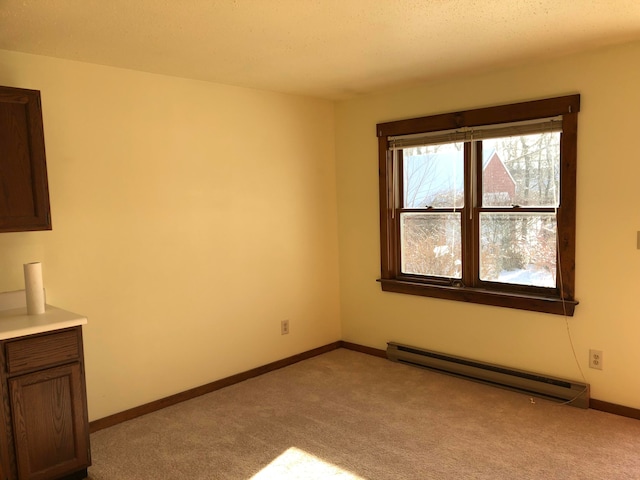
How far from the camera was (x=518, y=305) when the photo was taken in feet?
11.7

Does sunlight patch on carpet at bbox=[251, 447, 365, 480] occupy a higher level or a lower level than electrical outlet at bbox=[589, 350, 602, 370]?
lower

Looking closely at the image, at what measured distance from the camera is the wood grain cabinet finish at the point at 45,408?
2346mm

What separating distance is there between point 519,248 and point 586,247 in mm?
448

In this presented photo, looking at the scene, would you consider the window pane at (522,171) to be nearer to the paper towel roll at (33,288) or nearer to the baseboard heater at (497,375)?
the baseboard heater at (497,375)

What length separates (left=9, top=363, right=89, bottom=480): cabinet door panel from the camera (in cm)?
238

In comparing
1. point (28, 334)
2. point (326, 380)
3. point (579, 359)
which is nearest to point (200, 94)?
point (28, 334)

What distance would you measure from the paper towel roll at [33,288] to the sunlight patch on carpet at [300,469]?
4.71 feet

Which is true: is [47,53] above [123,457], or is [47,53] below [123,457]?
above

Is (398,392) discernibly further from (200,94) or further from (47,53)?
(47,53)

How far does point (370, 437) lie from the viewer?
9.76 feet

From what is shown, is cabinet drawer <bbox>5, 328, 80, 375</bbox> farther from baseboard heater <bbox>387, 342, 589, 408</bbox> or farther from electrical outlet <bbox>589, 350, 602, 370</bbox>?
electrical outlet <bbox>589, 350, 602, 370</bbox>

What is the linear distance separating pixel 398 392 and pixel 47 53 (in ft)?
10.2

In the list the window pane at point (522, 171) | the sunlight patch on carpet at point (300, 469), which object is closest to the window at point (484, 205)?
the window pane at point (522, 171)

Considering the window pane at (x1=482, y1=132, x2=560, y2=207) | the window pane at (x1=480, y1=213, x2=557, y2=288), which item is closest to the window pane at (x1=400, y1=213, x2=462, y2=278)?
the window pane at (x1=480, y1=213, x2=557, y2=288)
